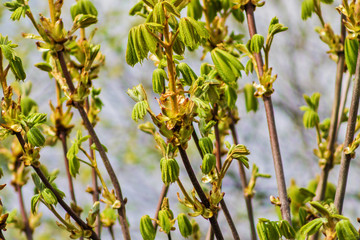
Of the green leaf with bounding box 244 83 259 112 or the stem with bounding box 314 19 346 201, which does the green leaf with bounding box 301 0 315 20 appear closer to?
the stem with bounding box 314 19 346 201

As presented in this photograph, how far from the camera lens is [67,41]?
109 cm

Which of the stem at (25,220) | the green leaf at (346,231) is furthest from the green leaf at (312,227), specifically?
the stem at (25,220)

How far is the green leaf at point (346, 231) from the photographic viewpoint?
2.94ft

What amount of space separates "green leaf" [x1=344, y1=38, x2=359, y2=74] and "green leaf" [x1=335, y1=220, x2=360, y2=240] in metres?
0.37

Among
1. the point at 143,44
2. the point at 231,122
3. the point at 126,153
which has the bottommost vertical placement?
the point at 143,44

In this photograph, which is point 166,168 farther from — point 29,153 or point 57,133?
point 57,133

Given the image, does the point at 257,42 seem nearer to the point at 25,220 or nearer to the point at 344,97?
the point at 344,97

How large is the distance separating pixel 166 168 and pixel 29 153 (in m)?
0.31

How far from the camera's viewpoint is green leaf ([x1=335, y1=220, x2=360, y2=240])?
0.90 metres

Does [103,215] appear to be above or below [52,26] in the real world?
below

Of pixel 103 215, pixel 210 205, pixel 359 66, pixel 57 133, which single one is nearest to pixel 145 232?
pixel 210 205

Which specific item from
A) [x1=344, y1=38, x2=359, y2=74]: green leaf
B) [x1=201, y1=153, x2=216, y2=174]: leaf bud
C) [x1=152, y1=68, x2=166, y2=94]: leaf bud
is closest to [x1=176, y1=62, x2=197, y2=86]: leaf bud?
[x1=152, y1=68, x2=166, y2=94]: leaf bud

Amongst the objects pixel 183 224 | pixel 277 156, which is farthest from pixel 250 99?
pixel 183 224

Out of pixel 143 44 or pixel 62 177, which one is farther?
pixel 62 177
